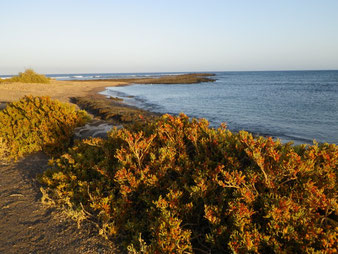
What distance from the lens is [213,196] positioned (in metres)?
2.85

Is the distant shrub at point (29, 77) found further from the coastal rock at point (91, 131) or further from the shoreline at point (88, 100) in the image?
the coastal rock at point (91, 131)

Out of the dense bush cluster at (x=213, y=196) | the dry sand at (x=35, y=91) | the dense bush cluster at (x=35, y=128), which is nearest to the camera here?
the dense bush cluster at (x=213, y=196)

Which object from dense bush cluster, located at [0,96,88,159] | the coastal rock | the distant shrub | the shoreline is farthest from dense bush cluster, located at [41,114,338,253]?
the distant shrub

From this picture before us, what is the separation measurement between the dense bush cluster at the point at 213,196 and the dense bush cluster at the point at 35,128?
2759 millimetres

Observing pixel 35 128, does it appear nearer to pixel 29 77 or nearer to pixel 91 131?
pixel 91 131

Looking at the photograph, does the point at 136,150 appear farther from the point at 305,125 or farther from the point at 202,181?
the point at 305,125

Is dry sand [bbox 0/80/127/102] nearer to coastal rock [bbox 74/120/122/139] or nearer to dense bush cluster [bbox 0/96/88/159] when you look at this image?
dense bush cluster [bbox 0/96/88/159]

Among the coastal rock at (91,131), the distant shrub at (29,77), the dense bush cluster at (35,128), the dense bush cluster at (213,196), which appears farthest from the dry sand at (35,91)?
the dense bush cluster at (213,196)

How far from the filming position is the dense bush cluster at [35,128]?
635 centimetres

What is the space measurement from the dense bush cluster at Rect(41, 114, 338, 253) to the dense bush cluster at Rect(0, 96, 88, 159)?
9.05 feet

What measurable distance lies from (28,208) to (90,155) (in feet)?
4.78

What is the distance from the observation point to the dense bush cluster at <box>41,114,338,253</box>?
229 cm

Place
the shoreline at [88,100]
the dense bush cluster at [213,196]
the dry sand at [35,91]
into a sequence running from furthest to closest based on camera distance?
the dry sand at [35,91], the shoreline at [88,100], the dense bush cluster at [213,196]

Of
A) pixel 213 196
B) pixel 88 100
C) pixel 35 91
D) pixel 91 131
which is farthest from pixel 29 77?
pixel 213 196
